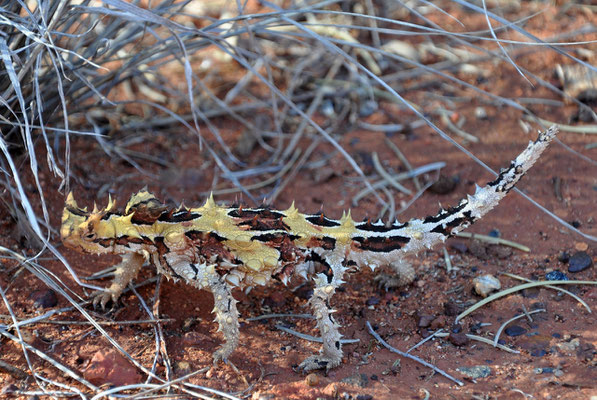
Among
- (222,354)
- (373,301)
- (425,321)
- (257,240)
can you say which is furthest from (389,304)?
(222,354)

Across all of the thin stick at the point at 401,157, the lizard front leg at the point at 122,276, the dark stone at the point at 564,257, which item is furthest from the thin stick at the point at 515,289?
the lizard front leg at the point at 122,276

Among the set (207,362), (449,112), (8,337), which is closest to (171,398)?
(207,362)

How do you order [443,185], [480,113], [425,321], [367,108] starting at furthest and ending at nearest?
[367,108]
[480,113]
[443,185]
[425,321]

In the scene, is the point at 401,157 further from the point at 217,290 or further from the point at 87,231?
the point at 87,231

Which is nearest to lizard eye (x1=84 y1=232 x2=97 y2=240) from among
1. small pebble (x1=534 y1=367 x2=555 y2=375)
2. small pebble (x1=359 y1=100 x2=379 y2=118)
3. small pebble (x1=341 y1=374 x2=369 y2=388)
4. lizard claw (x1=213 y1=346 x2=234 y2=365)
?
lizard claw (x1=213 y1=346 x2=234 y2=365)

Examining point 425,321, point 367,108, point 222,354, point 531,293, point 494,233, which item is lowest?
point 222,354

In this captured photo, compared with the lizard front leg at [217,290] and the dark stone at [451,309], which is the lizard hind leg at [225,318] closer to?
the lizard front leg at [217,290]

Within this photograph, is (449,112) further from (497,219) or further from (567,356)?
(567,356)
